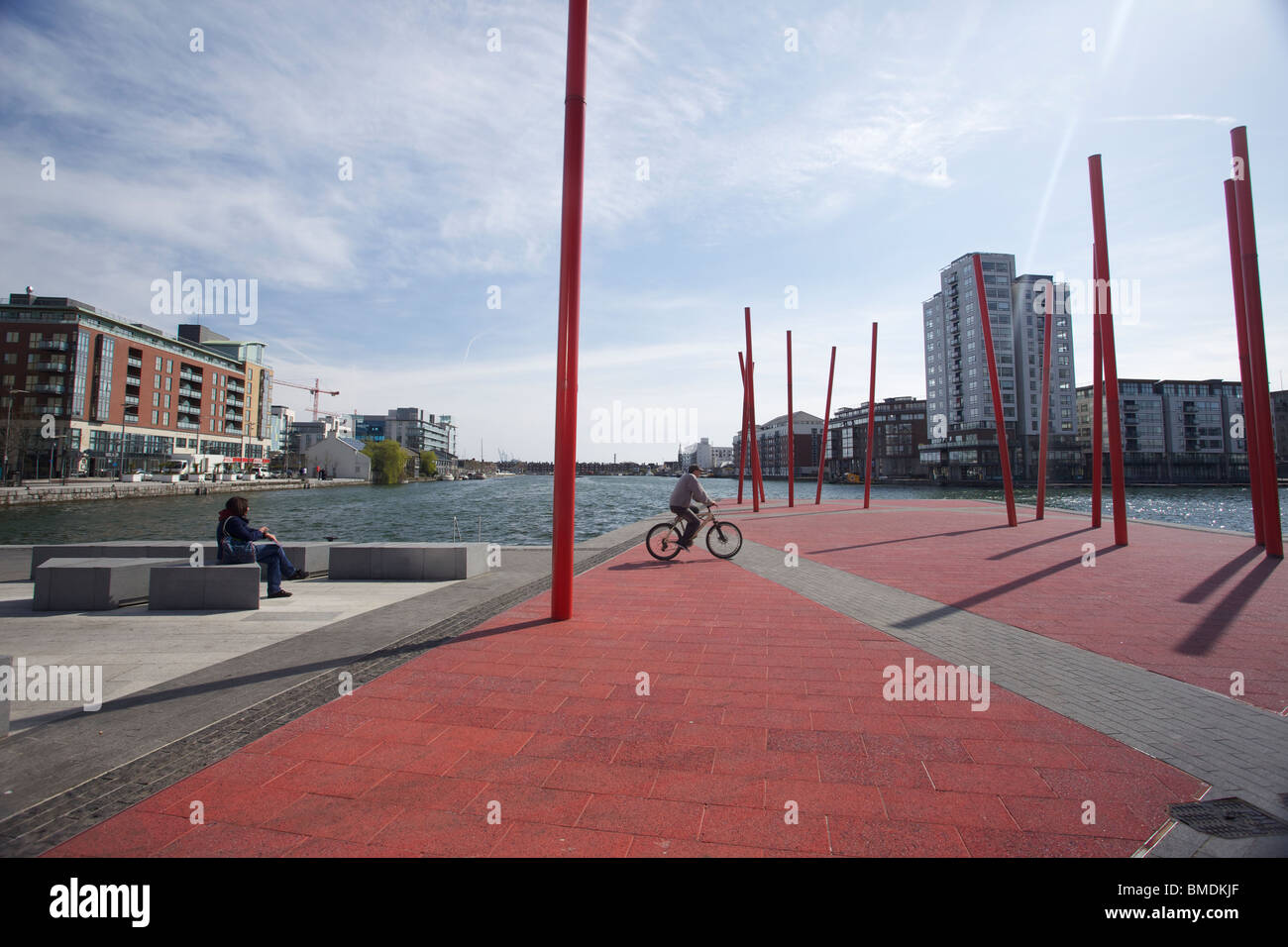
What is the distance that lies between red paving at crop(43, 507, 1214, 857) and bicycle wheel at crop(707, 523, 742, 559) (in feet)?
22.0

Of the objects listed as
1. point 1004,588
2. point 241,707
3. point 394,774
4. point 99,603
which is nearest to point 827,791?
point 394,774

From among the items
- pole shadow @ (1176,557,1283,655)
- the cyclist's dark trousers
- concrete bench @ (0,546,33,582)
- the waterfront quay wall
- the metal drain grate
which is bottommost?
the metal drain grate

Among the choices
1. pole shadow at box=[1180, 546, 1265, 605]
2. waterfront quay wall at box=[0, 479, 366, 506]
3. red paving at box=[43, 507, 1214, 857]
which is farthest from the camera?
waterfront quay wall at box=[0, 479, 366, 506]

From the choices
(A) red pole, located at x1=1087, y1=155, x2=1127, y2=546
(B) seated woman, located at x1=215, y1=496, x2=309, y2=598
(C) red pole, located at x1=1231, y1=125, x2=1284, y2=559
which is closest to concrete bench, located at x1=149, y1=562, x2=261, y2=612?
(B) seated woman, located at x1=215, y1=496, x2=309, y2=598

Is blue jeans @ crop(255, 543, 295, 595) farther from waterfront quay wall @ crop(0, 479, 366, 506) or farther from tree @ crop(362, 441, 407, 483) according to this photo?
tree @ crop(362, 441, 407, 483)

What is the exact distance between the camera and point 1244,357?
13281 millimetres

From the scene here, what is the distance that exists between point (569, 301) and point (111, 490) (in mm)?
67242

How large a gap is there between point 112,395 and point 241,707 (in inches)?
3618

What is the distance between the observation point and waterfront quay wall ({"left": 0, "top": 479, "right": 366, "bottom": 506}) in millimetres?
47250

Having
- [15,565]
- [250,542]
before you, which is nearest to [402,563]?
[250,542]

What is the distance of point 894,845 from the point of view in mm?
2523

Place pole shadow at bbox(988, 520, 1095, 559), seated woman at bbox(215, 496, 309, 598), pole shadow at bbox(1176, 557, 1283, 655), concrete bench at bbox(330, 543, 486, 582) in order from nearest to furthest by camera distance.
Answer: pole shadow at bbox(1176, 557, 1283, 655), seated woman at bbox(215, 496, 309, 598), concrete bench at bbox(330, 543, 486, 582), pole shadow at bbox(988, 520, 1095, 559)

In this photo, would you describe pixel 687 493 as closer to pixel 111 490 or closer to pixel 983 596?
pixel 983 596

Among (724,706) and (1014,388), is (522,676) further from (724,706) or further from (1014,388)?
(1014,388)
